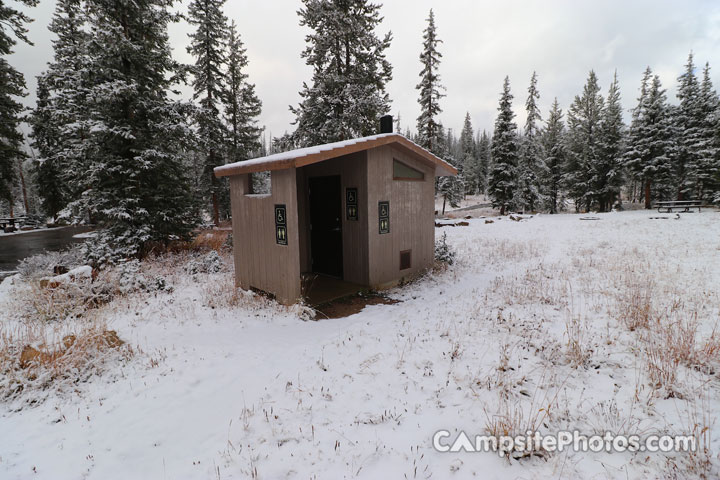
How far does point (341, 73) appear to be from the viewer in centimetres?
1675

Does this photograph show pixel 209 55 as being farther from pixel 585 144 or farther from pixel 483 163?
pixel 483 163

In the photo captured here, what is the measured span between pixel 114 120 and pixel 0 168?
12070 mm

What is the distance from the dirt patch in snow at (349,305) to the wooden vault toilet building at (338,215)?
0.50m

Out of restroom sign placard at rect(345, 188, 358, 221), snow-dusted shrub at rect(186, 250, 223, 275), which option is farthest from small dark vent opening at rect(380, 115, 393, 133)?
snow-dusted shrub at rect(186, 250, 223, 275)

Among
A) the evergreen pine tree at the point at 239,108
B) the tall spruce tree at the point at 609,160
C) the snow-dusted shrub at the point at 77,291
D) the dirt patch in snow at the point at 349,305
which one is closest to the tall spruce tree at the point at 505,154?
the tall spruce tree at the point at 609,160

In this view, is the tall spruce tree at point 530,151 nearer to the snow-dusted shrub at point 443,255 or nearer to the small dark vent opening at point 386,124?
the snow-dusted shrub at point 443,255

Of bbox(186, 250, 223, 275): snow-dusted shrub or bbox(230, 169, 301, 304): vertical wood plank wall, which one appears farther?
bbox(186, 250, 223, 275): snow-dusted shrub

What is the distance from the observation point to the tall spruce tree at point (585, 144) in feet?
95.8

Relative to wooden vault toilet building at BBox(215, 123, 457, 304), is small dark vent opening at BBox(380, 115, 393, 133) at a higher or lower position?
higher

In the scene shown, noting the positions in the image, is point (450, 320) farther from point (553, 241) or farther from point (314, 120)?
point (314, 120)

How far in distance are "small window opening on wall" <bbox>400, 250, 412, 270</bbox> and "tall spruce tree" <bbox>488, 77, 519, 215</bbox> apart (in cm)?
2320

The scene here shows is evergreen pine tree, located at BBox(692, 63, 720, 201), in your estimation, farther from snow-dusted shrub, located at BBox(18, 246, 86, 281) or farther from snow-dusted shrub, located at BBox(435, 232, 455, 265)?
snow-dusted shrub, located at BBox(18, 246, 86, 281)

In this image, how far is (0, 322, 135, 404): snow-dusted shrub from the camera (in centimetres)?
404

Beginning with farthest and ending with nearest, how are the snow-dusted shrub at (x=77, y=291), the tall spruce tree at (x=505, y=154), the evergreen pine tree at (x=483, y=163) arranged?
1. the evergreen pine tree at (x=483, y=163)
2. the tall spruce tree at (x=505, y=154)
3. the snow-dusted shrub at (x=77, y=291)
